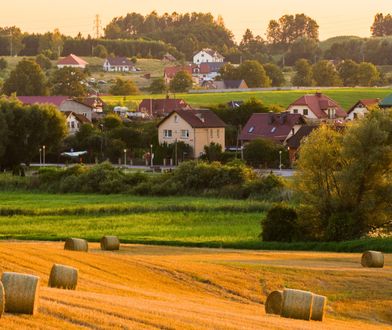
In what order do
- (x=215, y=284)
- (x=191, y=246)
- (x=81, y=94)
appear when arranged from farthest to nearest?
(x=81, y=94), (x=191, y=246), (x=215, y=284)

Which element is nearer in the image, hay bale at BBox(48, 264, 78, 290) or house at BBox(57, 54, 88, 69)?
hay bale at BBox(48, 264, 78, 290)

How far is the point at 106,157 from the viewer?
90.6 m

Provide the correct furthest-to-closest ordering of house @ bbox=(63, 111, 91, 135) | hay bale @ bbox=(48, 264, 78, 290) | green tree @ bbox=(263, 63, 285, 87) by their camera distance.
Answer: green tree @ bbox=(263, 63, 285, 87)
house @ bbox=(63, 111, 91, 135)
hay bale @ bbox=(48, 264, 78, 290)

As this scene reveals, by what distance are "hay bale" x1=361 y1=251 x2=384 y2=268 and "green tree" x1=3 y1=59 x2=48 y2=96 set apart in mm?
105468

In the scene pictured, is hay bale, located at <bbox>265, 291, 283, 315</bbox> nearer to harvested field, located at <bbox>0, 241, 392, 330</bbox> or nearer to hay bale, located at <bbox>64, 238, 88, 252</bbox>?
harvested field, located at <bbox>0, 241, 392, 330</bbox>

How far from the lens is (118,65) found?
611ft

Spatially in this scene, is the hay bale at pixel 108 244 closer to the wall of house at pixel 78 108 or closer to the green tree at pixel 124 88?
the wall of house at pixel 78 108

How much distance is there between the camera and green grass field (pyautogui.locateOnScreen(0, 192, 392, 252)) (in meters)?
43.0

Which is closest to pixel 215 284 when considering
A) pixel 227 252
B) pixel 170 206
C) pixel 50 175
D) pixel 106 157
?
pixel 227 252

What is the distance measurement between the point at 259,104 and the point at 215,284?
78308mm

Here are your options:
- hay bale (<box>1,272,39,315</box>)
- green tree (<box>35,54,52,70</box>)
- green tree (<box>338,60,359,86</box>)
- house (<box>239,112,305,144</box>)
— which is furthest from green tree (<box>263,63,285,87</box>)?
hay bale (<box>1,272,39,315</box>)

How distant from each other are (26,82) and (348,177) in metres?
95.0

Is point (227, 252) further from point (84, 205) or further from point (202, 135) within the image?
point (202, 135)

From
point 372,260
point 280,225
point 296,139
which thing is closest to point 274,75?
point 296,139
